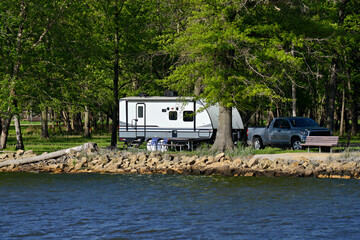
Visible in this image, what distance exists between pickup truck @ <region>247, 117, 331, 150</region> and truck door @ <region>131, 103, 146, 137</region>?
629 centimetres

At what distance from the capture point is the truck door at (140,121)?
32656mm

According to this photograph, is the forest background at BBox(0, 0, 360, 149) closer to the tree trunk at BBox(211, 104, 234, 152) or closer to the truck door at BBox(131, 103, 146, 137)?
the tree trunk at BBox(211, 104, 234, 152)

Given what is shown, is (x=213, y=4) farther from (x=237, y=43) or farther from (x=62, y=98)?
(x=62, y=98)

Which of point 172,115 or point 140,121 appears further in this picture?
point 140,121

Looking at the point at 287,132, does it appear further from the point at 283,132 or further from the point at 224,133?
the point at 224,133

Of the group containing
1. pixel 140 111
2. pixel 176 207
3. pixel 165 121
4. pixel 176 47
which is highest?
pixel 176 47

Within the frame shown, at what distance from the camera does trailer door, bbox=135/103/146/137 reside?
3266cm

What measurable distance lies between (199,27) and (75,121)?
3725cm

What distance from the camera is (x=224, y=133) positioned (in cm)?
2961

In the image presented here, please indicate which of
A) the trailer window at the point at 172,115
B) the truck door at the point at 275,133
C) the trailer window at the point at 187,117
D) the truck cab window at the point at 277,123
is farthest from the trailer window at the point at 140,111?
the truck cab window at the point at 277,123

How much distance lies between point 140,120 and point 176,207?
14.7m

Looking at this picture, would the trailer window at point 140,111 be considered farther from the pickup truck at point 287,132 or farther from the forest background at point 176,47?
the pickup truck at point 287,132

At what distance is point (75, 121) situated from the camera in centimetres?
6288

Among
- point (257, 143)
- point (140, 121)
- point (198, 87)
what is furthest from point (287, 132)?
point (140, 121)
